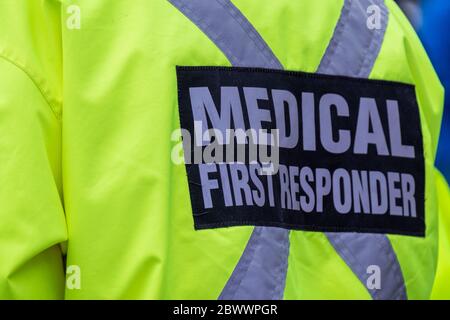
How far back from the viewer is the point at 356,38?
188 centimetres

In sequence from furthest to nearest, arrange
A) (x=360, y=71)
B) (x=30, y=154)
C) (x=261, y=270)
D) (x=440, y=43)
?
(x=440, y=43)
(x=360, y=71)
(x=261, y=270)
(x=30, y=154)

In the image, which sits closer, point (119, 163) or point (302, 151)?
point (119, 163)

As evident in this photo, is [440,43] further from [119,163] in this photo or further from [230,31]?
[119,163]

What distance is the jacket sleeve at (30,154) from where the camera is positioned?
1506mm

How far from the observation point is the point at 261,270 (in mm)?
1656

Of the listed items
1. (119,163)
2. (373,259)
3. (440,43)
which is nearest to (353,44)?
(373,259)

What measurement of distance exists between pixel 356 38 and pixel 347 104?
0.14m

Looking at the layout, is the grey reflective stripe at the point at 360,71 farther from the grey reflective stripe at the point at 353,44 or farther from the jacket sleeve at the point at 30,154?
the jacket sleeve at the point at 30,154

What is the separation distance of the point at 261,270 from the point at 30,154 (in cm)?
43

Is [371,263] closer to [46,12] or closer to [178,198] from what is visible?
[178,198]

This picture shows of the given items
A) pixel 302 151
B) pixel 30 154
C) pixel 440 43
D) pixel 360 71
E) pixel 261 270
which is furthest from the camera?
pixel 440 43

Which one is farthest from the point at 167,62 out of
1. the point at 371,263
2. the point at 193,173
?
the point at 371,263

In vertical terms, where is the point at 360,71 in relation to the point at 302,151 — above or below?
above

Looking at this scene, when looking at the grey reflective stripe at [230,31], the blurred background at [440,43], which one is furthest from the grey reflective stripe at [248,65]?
the blurred background at [440,43]
